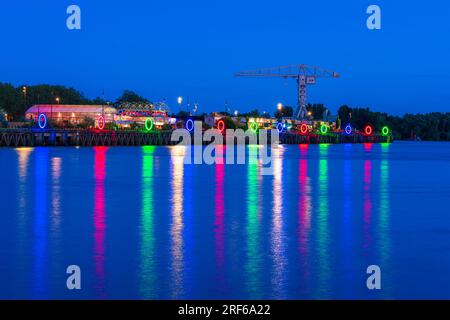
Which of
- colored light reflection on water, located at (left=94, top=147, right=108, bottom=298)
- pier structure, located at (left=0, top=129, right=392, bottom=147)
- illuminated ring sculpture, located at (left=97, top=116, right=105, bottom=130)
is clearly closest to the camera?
colored light reflection on water, located at (left=94, top=147, right=108, bottom=298)

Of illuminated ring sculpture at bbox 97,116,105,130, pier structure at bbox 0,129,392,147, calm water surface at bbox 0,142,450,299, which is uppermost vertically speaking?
illuminated ring sculpture at bbox 97,116,105,130

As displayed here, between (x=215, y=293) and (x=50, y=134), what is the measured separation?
291ft

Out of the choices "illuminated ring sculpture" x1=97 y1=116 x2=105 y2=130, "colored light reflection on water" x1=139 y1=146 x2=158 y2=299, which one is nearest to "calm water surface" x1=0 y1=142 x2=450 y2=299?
"colored light reflection on water" x1=139 y1=146 x2=158 y2=299

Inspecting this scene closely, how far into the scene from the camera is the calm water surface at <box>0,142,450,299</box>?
1152 centimetres

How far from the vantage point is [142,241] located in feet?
51.2

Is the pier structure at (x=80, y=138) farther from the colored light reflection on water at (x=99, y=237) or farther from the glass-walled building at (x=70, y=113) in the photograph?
the colored light reflection on water at (x=99, y=237)

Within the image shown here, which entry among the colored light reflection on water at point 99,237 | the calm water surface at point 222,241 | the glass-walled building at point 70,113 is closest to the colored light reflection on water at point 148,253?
the calm water surface at point 222,241

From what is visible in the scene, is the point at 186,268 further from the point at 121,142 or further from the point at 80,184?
the point at 121,142

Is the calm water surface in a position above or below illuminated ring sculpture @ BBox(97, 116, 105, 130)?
below

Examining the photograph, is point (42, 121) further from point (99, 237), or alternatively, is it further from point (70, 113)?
point (99, 237)

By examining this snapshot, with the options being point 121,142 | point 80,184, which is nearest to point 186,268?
point 80,184

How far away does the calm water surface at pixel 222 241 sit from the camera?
37.8 ft

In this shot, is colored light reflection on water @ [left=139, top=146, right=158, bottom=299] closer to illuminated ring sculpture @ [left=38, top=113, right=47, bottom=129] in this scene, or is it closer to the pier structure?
the pier structure

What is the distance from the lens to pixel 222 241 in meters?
15.7
